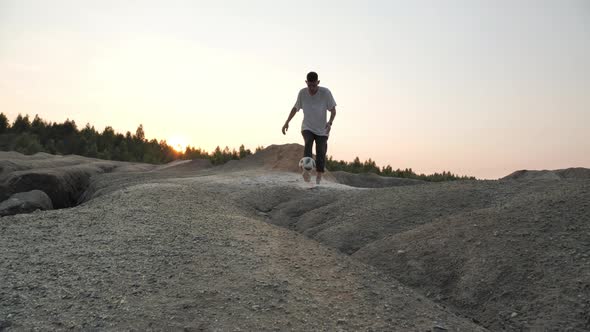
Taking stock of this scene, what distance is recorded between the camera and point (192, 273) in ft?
13.0

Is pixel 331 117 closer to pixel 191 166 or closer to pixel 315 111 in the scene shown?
pixel 315 111

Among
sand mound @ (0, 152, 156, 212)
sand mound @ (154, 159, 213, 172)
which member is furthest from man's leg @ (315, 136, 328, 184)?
sand mound @ (154, 159, 213, 172)

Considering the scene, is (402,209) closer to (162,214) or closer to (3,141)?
(162,214)

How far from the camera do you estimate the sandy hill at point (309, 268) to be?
3.39 meters

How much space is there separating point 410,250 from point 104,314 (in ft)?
9.37

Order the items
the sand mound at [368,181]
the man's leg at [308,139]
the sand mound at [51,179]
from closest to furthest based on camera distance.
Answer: the man's leg at [308,139], the sand mound at [51,179], the sand mound at [368,181]

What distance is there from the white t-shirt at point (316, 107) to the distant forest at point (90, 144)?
11918 mm

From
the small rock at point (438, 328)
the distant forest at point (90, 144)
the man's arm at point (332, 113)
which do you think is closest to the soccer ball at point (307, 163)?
the man's arm at point (332, 113)

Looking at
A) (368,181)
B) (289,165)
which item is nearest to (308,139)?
(289,165)

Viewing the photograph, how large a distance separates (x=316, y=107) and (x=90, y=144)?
1826 centimetres

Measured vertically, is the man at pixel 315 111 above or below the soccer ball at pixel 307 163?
above

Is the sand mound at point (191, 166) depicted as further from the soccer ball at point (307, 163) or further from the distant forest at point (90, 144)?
the soccer ball at point (307, 163)

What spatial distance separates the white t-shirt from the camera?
8.77 m

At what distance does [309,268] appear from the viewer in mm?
4344
